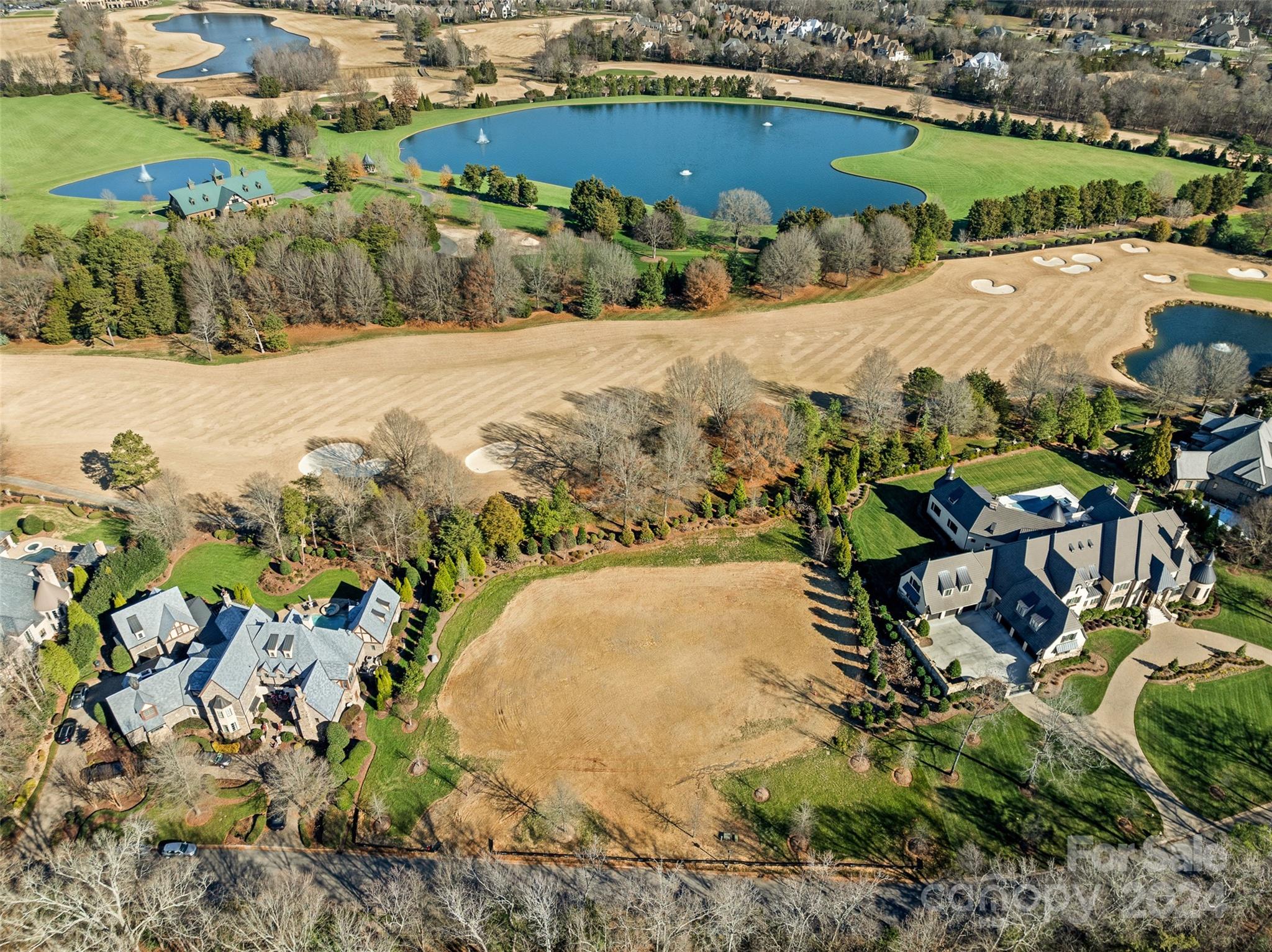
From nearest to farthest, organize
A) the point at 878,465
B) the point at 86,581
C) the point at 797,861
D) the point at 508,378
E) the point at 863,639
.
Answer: the point at 797,861 < the point at 863,639 < the point at 86,581 < the point at 878,465 < the point at 508,378

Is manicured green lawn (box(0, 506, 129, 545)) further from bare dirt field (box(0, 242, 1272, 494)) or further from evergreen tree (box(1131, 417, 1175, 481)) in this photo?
evergreen tree (box(1131, 417, 1175, 481))

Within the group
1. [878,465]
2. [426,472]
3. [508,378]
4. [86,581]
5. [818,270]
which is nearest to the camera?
[86,581]

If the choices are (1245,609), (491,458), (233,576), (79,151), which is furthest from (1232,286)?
(79,151)

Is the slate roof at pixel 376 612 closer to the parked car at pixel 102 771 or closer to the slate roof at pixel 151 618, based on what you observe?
the slate roof at pixel 151 618

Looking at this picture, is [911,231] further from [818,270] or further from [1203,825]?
[1203,825]

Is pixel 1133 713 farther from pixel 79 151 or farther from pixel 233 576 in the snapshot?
pixel 79 151

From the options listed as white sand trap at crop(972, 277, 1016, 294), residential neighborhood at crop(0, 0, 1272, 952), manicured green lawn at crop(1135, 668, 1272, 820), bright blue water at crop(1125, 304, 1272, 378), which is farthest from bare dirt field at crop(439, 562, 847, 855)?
white sand trap at crop(972, 277, 1016, 294)

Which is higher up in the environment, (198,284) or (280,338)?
(198,284)

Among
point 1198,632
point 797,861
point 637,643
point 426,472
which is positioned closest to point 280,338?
point 426,472
